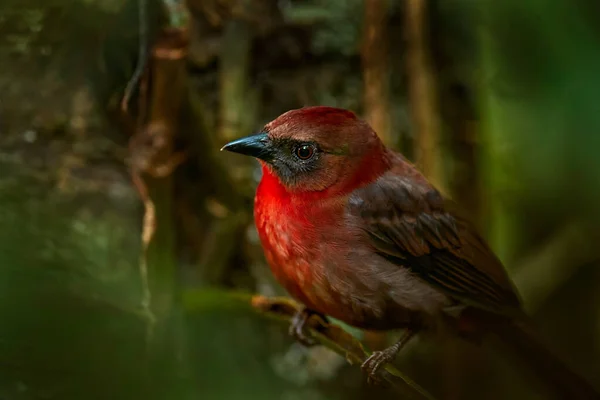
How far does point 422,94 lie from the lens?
2.04 meters

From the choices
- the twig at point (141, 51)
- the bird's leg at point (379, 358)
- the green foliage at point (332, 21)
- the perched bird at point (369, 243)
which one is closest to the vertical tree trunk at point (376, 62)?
the green foliage at point (332, 21)

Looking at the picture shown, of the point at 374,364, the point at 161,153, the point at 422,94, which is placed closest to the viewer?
the point at 374,364

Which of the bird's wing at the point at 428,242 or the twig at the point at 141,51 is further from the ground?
the twig at the point at 141,51

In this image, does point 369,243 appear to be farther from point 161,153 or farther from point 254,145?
point 161,153

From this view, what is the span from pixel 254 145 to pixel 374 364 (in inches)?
18.8

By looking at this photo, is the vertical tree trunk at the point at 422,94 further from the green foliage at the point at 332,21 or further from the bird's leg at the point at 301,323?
the bird's leg at the point at 301,323

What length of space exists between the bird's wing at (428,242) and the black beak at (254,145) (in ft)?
0.65

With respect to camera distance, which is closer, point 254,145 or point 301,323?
point 254,145

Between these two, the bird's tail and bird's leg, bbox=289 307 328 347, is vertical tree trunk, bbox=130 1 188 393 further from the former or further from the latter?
the bird's tail

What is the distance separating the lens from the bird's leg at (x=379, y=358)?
126 centimetres

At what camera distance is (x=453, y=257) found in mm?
1417

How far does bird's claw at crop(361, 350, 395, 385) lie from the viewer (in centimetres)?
125

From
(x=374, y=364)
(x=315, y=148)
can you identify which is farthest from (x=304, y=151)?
(x=374, y=364)

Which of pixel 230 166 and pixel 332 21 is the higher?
pixel 332 21
